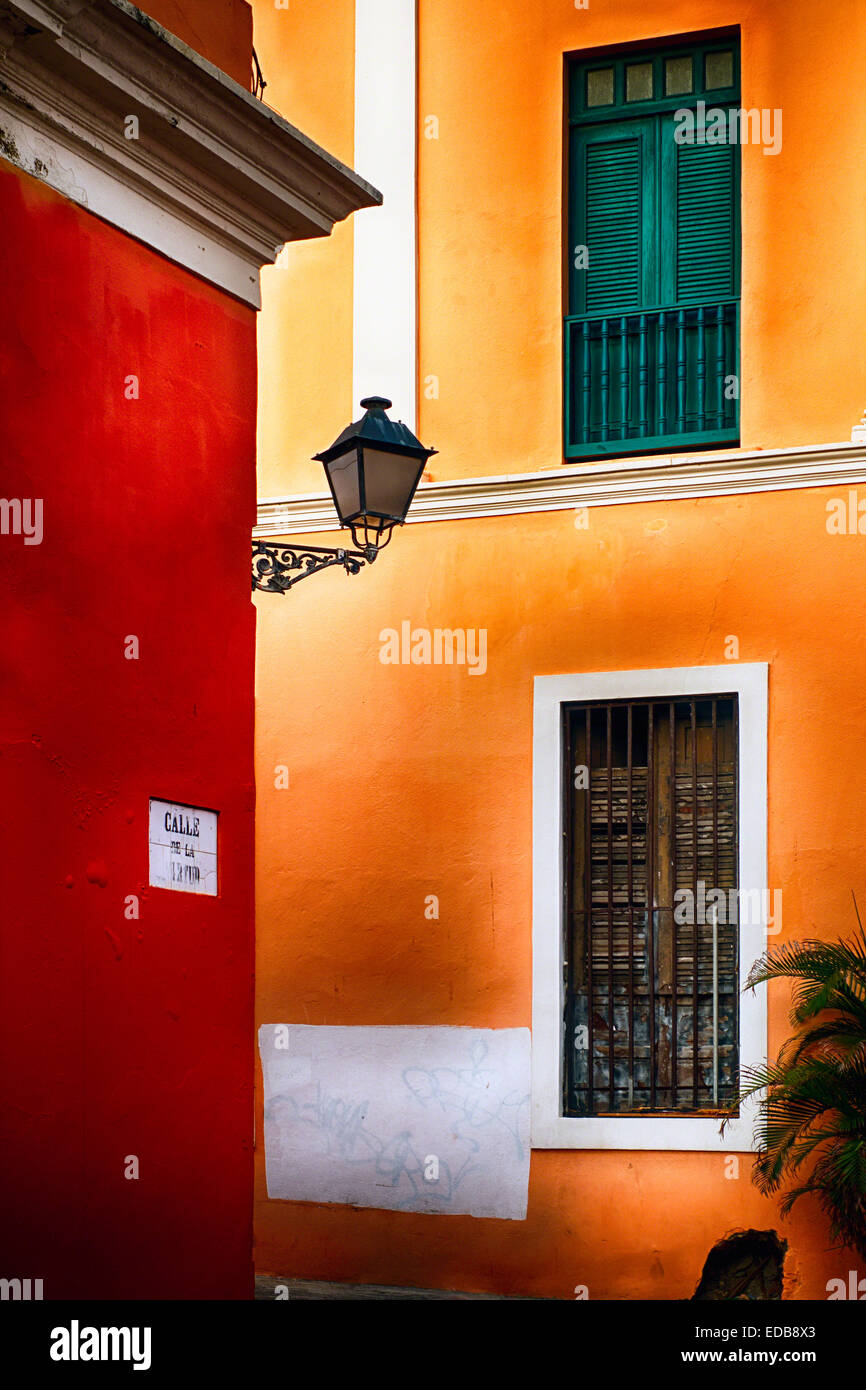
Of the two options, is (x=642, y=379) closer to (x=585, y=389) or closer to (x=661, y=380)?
(x=661, y=380)

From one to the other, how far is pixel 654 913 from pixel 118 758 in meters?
5.19

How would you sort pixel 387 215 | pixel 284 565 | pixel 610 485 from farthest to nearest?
1. pixel 387 215
2. pixel 610 485
3. pixel 284 565

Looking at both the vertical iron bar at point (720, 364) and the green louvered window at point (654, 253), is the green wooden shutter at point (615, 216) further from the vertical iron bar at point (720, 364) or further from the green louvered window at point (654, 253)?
the vertical iron bar at point (720, 364)

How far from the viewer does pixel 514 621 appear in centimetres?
1116

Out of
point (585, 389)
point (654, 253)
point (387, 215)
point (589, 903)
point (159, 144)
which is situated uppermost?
point (387, 215)

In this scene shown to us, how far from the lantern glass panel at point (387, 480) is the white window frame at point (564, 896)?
2.76 meters

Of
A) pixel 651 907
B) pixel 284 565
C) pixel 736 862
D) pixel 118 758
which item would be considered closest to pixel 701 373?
pixel 736 862

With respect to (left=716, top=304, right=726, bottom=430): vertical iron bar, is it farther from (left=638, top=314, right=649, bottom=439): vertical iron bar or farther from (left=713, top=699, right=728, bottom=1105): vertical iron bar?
(left=713, top=699, right=728, bottom=1105): vertical iron bar

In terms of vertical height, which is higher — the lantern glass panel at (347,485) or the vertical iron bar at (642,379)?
the vertical iron bar at (642,379)

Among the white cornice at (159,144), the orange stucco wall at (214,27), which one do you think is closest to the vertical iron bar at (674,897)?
the white cornice at (159,144)

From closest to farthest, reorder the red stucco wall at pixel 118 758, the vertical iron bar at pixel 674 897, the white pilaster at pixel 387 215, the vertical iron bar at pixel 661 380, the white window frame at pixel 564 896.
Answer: the red stucco wall at pixel 118 758
the white window frame at pixel 564 896
the vertical iron bar at pixel 674 897
the vertical iron bar at pixel 661 380
the white pilaster at pixel 387 215

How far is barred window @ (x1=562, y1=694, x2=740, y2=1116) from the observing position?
10445 mm

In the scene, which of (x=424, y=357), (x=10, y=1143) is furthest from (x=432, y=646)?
(x=10, y=1143)

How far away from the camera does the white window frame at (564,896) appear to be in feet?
33.6
